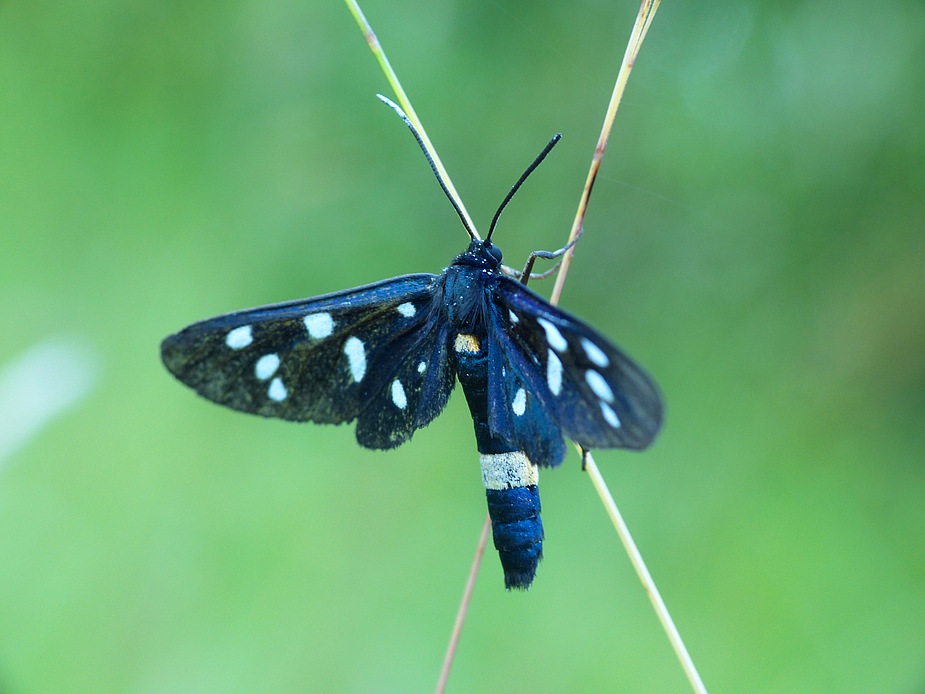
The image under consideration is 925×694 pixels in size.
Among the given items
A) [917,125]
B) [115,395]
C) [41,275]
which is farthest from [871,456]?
[41,275]

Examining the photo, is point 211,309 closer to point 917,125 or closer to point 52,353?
point 52,353

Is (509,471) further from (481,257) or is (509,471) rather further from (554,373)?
(481,257)

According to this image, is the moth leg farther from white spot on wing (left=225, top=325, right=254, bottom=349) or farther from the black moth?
white spot on wing (left=225, top=325, right=254, bottom=349)

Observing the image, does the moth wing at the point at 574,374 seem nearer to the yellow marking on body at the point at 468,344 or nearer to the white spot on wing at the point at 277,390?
the yellow marking on body at the point at 468,344

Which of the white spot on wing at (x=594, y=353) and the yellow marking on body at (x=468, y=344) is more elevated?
the white spot on wing at (x=594, y=353)

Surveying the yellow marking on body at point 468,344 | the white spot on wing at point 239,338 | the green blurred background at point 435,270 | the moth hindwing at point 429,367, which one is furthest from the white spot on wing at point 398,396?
the green blurred background at point 435,270

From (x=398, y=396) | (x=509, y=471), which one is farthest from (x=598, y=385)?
(x=398, y=396)
